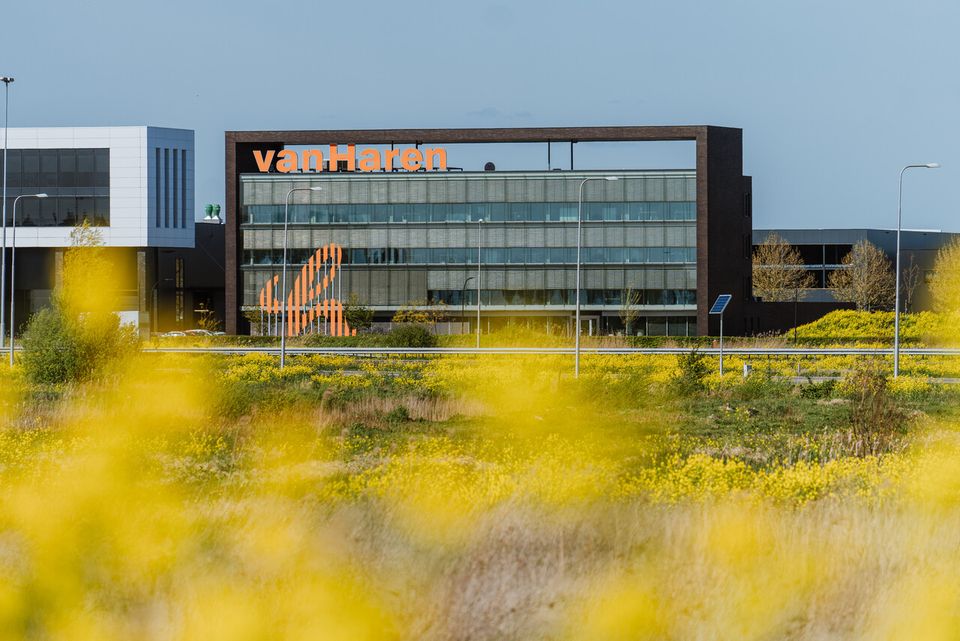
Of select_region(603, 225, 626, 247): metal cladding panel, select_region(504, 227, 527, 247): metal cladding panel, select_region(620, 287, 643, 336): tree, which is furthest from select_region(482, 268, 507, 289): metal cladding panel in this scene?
select_region(620, 287, 643, 336): tree

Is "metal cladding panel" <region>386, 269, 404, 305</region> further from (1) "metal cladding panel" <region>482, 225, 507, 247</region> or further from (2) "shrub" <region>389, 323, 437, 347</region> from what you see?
(2) "shrub" <region>389, 323, 437, 347</region>

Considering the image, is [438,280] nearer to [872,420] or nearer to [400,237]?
[400,237]

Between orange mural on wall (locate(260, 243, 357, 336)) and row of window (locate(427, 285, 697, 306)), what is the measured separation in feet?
27.0

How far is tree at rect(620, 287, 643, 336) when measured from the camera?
9156 cm

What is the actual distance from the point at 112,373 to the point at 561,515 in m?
23.8

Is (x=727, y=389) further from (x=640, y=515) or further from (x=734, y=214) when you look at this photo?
(x=734, y=214)

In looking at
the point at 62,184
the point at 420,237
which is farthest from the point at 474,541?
the point at 62,184

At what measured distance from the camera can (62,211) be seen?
93.9 metres

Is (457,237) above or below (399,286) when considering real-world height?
above

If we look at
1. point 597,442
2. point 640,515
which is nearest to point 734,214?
point 597,442

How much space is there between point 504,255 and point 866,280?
33.2m

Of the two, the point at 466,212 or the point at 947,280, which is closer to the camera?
the point at 947,280

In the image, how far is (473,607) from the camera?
965 cm

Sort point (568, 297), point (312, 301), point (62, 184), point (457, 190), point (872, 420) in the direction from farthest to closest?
1. point (457, 190)
2. point (312, 301)
3. point (568, 297)
4. point (62, 184)
5. point (872, 420)
